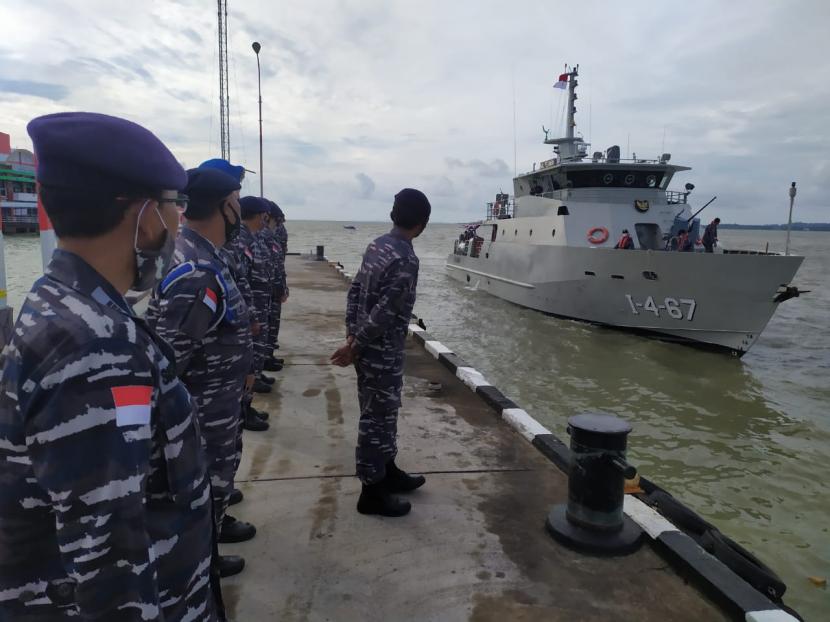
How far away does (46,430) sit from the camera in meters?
0.90

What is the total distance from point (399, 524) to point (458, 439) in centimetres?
146

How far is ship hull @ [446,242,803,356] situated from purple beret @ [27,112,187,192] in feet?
38.3

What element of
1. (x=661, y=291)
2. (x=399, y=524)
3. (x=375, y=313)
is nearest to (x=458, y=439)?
(x=399, y=524)

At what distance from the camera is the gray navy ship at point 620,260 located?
436 inches

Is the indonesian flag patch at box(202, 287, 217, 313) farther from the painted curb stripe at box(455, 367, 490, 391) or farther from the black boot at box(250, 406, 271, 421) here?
the painted curb stripe at box(455, 367, 490, 391)

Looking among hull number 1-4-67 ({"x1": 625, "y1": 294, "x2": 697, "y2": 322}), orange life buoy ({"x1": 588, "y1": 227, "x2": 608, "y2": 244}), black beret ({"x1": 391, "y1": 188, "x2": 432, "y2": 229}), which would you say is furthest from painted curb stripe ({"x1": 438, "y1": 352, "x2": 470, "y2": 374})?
orange life buoy ({"x1": 588, "y1": 227, "x2": 608, "y2": 244})

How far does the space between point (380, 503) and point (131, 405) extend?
2.56m

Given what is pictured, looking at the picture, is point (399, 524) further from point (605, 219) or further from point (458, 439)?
point (605, 219)

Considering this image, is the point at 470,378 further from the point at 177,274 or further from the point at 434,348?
the point at 177,274

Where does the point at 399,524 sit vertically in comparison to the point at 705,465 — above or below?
above

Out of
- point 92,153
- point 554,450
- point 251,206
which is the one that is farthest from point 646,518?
point 251,206

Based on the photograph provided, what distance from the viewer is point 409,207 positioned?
321cm

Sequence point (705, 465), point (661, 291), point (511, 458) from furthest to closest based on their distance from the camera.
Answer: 1. point (661, 291)
2. point (705, 465)
3. point (511, 458)

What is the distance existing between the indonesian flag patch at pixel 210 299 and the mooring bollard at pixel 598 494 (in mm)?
2102
